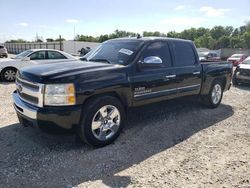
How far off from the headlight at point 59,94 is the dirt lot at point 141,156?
0.72 m

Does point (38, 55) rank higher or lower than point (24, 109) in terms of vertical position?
higher

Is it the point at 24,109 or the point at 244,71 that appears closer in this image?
the point at 24,109

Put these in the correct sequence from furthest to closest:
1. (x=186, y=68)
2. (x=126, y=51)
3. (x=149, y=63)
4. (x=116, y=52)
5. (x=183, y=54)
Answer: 1. (x=183, y=54)
2. (x=186, y=68)
3. (x=116, y=52)
4. (x=126, y=51)
5. (x=149, y=63)

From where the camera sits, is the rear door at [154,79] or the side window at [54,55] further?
the side window at [54,55]

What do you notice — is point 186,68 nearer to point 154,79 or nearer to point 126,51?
point 154,79

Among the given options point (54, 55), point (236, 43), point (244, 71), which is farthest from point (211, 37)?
point (54, 55)

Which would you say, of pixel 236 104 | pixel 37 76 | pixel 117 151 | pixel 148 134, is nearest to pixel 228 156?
pixel 148 134

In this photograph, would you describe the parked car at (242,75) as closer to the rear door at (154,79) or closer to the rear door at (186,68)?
the rear door at (186,68)

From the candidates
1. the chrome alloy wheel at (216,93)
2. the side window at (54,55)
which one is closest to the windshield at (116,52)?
the chrome alloy wheel at (216,93)

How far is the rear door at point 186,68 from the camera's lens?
5805 mm

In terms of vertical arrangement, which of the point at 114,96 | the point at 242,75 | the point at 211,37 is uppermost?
the point at 211,37

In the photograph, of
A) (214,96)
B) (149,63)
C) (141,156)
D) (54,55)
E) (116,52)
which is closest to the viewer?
(141,156)

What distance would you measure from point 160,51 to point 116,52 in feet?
2.99

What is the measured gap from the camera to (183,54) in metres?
6.09
